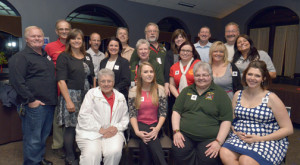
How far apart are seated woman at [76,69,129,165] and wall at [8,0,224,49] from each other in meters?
3.98

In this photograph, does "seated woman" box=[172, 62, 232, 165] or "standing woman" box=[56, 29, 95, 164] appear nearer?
"seated woman" box=[172, 62, 232, 165]

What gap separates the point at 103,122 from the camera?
6.95 ft

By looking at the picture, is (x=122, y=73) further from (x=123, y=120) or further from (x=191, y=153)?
(x=191, y=153)

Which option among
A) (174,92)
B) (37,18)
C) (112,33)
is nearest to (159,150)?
(174,92)

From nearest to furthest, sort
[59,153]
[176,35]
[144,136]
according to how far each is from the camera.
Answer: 1. [144,136]
2. [59,153]
3. [176,35]

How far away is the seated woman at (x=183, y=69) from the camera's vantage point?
2457 mm

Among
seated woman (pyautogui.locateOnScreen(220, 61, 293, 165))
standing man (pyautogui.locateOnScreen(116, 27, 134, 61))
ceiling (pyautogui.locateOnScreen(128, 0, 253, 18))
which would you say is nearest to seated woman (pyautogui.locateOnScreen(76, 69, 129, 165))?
seated woman (pyautogui.locateOnScreen(220, 61, 293, 165))

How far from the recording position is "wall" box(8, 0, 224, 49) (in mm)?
4969

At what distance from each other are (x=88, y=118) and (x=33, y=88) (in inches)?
25.8

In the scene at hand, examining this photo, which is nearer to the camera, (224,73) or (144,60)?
(224,73)

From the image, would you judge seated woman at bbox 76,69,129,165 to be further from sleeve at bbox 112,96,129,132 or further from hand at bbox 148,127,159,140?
hand at bbox 148,127,159,140

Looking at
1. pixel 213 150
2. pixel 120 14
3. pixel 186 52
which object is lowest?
pixel 213 150

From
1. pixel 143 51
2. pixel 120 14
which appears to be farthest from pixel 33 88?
pixel 120 14

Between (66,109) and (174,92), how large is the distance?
1.29 meters
